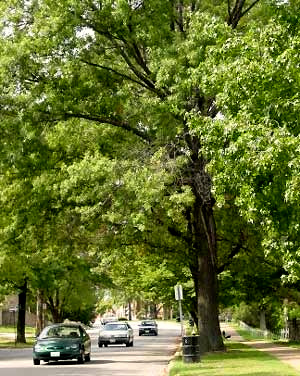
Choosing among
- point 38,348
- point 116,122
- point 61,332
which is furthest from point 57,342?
point 116,122

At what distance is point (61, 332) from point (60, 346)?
1.08 meters

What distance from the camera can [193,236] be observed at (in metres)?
28.6

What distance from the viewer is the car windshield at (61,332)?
24.5 m

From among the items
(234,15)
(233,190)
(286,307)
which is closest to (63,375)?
(233,190)

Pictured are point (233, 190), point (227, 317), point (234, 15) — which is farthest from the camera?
point (227, 317)

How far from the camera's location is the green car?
23.8 m

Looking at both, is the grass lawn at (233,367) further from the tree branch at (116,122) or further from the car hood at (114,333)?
the car hood at (114,333)

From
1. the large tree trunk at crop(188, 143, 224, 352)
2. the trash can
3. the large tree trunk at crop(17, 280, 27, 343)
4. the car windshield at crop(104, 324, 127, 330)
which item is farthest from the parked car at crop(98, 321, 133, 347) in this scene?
the trash can

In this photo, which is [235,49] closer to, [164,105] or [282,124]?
[282,124]

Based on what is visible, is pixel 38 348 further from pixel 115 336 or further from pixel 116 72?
pixel 115 336

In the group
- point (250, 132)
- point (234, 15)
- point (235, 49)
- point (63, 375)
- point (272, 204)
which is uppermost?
point (234, 15)

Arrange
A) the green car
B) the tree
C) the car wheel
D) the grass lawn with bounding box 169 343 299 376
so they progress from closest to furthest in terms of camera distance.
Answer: the grass lawn with bounding box 169 343 299 376 < the tree < the green car < the car wheel

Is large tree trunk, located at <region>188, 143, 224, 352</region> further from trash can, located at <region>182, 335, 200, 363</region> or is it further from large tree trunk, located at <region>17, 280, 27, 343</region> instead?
large tree trunk, located at <region>17, 280, 27, 343</region>

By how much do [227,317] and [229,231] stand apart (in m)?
105
